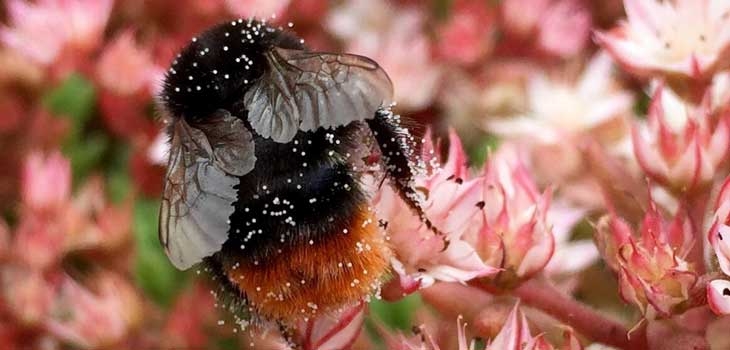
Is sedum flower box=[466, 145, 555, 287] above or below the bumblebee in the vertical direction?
below

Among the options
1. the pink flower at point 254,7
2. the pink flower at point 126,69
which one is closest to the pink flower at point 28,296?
the pink flower at point 126,69

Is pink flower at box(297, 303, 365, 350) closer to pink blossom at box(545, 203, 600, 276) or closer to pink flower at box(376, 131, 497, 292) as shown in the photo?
pink flower at box(376, 131, 497, 292)

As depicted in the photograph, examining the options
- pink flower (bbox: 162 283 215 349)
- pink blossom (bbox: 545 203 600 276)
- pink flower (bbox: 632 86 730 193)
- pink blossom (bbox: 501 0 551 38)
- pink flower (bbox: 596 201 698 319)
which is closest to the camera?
pink flower (bbox: 596 201 698 319)

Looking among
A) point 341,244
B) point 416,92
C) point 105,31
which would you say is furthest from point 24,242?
point 341,244

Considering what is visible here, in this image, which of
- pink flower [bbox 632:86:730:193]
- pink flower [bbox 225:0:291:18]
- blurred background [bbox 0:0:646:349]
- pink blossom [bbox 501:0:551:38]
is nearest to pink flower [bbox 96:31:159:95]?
blurred background [bbox 0:0:646:349]

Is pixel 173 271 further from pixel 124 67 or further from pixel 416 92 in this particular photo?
pixel 416 92

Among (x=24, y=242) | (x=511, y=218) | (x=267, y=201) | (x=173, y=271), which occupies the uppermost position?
(x=267, y=201)

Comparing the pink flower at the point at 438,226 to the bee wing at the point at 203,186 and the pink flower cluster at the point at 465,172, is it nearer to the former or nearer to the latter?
the pink flower cluster at the point at 465,172
